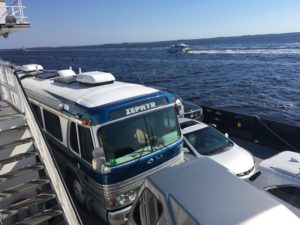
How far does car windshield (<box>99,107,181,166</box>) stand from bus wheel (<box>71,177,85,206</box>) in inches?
72.1

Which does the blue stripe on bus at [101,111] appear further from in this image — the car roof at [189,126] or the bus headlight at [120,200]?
the car roof at [189,126]

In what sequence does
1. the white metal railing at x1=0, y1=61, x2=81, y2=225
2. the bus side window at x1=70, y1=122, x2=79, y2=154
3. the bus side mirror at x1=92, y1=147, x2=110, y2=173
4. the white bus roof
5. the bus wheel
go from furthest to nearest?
the bus wheel
the bus side window at x1=70, y1=122, x2=79, y2=154
the white bus roof
the bus side mirror at x1=92, y1=147, x2=110, y2=173
the white metal railing at x1=0, y1=61, x2=81, y2=225

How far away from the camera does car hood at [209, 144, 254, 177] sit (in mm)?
7930

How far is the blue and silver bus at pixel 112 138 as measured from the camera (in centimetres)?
590

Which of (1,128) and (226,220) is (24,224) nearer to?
(1,128)

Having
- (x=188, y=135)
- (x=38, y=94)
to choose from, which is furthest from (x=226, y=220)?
(x=38, y=94)

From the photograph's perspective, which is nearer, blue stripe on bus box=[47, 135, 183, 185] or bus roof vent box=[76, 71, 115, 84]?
blue stripe on bus box=[47, 135, 183, 185]

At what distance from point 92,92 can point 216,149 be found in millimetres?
4143

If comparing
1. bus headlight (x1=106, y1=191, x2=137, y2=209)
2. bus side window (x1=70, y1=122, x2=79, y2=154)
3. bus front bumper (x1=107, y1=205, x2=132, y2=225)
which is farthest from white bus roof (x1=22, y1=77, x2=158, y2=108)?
bus front bumper (x1=107, y1=205, x2=132, y2=225)

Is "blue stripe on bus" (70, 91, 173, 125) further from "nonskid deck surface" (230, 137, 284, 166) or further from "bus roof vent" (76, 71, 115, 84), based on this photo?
"nonskid deck surface" (230, 137, 284, 166)

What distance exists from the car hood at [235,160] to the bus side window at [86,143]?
144 inches

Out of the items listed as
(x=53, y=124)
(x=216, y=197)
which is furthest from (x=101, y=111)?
(x=216, y=197)

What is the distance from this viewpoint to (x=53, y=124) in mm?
7918

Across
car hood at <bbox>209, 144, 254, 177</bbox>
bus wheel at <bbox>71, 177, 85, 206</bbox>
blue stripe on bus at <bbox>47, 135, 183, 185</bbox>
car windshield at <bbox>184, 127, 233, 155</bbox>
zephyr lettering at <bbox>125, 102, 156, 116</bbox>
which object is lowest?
bus wheel at <bbox>71, 177, 85, 206</bbox>
